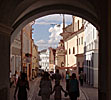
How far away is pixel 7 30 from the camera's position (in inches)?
517

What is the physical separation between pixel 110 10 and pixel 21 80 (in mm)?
5312

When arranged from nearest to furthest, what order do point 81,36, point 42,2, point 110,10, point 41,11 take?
point 110,10 < point 42,2 < point 41,11 < point 81,36

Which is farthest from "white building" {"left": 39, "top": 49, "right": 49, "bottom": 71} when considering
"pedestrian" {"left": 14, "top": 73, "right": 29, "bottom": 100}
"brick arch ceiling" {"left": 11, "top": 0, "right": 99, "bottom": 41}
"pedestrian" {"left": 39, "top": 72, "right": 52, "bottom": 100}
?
"pedestrian" {"left": 14, "top": 73, "right": 29, "bottom": 100}

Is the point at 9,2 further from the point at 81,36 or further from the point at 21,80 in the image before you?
the point at 81,36

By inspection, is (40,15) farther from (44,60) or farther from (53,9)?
(44,60)

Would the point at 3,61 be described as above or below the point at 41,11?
below

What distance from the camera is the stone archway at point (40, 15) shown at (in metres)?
12.1

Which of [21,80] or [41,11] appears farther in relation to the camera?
[41,11]

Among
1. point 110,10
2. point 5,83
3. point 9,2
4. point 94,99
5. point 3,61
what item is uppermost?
point 9,2

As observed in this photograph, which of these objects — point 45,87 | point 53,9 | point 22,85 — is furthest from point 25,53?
point 22,85

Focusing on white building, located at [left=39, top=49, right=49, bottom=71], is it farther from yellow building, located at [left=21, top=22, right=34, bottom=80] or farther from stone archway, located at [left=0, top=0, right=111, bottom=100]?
stone archway, located at [left=0, top=0, right=111, bottom=100]

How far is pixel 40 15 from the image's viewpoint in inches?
730

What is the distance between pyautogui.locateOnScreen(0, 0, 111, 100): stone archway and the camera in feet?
39.7

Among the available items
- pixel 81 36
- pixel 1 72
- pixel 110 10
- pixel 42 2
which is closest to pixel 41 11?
pixel 42 2
